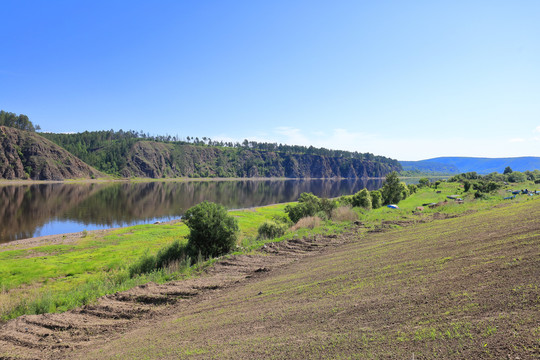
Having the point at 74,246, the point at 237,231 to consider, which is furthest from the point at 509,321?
the point at 74,246

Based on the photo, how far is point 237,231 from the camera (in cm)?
2331

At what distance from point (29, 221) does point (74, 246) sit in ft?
82.5

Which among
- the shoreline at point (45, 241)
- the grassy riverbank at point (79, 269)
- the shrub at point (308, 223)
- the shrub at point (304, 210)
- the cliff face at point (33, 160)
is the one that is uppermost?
the cliff face at point (33, 160)

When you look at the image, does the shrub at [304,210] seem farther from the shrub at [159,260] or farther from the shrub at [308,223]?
the shrub at [159,260]

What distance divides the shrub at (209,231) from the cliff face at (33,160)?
166m

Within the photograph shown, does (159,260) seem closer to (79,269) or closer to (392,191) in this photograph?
(79,269)

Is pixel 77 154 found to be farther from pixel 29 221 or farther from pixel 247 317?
pixel 247 317

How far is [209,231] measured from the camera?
71.6ft

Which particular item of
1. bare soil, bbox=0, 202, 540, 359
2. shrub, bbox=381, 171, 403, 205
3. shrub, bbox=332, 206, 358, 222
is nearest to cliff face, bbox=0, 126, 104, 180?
shrub, bbox=381, 171, 403, 205

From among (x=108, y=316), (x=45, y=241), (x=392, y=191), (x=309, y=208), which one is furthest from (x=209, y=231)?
(x=392, y=191)

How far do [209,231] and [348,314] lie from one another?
16.3 metres

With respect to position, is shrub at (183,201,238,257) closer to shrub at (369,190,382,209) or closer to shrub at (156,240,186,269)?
shrub at (156,240,186,269)

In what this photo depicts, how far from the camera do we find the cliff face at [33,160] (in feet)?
464

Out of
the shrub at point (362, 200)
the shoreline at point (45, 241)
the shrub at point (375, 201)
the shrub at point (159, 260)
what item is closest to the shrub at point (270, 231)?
the shrub at point (159, 260)
